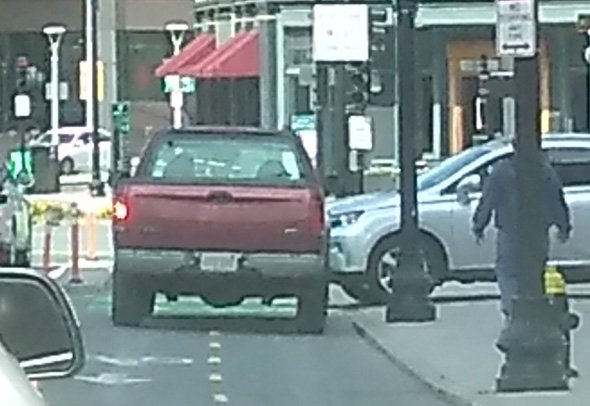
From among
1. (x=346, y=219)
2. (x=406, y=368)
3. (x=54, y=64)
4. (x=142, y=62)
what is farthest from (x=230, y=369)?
(x=142, y=62)

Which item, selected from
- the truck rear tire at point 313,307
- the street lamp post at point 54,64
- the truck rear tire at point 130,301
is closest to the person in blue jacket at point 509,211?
the truck rear tire at point 313,307

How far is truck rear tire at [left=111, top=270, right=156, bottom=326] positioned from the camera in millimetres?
19188

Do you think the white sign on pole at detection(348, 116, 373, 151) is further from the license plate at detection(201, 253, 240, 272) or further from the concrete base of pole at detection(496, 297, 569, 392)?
the concrete base of pole at detection(496, 297, 569, 392)

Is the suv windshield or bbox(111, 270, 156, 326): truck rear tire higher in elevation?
the suv windshield

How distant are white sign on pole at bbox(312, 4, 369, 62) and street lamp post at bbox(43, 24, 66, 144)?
35590 millimetres

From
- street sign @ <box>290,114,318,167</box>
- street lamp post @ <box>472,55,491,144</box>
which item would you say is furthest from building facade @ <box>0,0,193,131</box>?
street sign @ <box>290,114,318,167</box>

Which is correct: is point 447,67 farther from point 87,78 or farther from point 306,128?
point 87,78

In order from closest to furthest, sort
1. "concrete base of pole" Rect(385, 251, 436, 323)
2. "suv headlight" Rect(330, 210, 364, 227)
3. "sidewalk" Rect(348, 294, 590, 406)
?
1. "sidewalk" Rect(348, 294, 590, 406)
2. "concrete base of pole" Rect(385, 251, 436, 323)
3. "suv headlight" Rect(330, 210, 364, 227)

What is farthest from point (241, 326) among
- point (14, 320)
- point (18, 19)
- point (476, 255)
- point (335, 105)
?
point (18, 19)

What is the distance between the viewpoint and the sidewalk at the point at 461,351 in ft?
45.4

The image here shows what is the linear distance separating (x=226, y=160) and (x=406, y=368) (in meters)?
4.41

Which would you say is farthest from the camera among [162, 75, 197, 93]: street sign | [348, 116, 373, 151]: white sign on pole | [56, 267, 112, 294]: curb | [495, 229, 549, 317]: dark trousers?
[162, 75, 197, 93]: street sign

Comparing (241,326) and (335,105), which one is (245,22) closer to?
(335,105)

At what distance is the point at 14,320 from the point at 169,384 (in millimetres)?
10724
